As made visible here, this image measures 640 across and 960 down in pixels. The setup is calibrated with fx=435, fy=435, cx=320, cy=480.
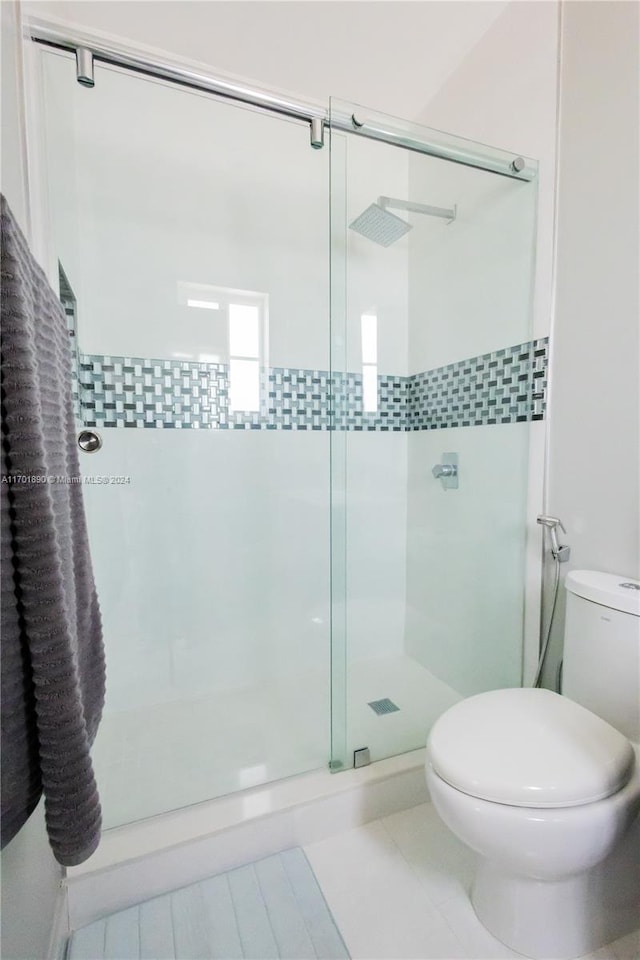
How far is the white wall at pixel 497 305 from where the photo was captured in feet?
4.58

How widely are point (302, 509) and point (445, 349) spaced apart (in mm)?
892

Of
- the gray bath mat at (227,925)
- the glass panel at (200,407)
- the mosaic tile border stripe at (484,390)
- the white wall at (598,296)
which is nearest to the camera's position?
the gray bath mat at (227,925)

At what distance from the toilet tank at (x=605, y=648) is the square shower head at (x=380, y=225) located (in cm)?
140

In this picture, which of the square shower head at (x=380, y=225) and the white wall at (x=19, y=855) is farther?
the square shower head at (x=380, y=225)

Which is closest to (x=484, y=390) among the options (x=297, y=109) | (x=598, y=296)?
(x=598, y=296)

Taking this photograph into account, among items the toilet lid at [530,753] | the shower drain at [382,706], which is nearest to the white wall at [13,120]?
the toilet lid at [530,753]

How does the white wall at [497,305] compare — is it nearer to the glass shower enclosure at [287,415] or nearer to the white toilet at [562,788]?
the glass shower enclosure at [287,415]

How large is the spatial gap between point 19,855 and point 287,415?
1512mm

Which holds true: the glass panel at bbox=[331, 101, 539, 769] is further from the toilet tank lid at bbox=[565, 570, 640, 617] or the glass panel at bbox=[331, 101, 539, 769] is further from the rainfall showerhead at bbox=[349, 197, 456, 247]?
the toilet tank lid at bbox=[565, 570, 640, 617]

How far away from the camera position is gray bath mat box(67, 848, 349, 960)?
2.96 ft

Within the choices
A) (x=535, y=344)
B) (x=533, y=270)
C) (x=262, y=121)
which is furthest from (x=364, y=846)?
(x=262, y=121)

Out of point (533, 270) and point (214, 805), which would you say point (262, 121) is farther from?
point (214, 805)

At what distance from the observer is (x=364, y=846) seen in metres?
1.16

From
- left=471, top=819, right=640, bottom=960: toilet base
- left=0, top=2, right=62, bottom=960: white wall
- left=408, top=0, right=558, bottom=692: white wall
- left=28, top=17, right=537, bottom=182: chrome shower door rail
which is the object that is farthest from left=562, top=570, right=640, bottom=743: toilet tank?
left=28, top=17, right=537, bottom=182: chrome shower door rail
